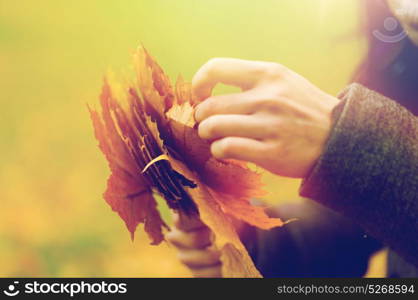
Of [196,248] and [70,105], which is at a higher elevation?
[70,105]

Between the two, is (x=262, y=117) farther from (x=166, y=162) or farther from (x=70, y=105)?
(x=70, y=105)

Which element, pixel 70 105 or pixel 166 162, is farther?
pixel 70 105

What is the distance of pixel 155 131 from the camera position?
1.28 feet

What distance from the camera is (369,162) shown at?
1.37 feet

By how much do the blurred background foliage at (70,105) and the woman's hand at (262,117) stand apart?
0.43 metres

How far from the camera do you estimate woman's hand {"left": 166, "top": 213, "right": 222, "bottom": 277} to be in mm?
562

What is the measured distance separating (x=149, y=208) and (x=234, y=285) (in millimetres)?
143

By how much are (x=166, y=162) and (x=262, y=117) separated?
96mm

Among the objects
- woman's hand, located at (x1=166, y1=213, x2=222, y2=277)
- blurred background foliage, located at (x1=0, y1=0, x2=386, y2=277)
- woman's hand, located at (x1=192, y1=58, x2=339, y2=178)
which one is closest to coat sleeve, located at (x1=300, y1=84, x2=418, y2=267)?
woman's hand, located at (x1=192, y1=58, x2=339, y2=178)

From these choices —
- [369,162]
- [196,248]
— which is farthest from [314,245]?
[369,162]

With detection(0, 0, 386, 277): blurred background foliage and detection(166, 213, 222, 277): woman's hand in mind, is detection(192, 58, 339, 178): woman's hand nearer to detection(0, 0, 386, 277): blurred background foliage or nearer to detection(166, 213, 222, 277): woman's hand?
detection(166, 213, 222, 277): woman's hand

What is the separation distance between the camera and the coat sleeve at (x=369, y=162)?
16.3 inches

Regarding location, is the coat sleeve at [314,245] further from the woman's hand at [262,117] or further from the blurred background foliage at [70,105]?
the woman's hand at [262,117]

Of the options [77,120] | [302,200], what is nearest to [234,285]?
[302,200]
